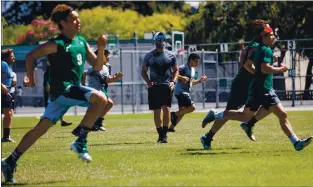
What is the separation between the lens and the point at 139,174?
11.3 m

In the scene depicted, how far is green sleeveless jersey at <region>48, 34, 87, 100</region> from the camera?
11.5 metres

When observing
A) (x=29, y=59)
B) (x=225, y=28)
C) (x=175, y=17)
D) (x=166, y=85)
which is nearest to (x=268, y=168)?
(x=29, y=59)

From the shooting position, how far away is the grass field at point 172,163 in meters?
10.6

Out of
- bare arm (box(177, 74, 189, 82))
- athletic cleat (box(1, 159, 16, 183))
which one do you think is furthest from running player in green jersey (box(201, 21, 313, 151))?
bare arm (box(177, 74, 189, 82))

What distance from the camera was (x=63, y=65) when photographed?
37.8 feet

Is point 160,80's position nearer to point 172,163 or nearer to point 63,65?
point 172,163

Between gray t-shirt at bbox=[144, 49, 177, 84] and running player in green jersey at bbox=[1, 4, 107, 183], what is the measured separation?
6334 mm

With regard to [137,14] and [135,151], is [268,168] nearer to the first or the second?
[135,151]

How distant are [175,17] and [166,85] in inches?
2169

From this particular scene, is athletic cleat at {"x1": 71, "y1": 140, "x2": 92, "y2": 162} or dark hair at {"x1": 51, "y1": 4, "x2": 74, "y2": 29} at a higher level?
dark hair at {"x1": 51, "y1": 4, "x2": 74, "y2": 29}

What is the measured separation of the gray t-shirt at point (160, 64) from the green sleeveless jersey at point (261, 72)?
383 cm

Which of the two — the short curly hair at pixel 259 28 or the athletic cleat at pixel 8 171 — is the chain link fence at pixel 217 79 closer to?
the short curly hair at pixel 259 28

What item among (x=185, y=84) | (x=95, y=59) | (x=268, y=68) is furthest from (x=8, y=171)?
(x=185, y=84)

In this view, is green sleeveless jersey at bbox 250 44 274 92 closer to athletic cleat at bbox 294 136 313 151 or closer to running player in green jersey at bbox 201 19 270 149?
running player in green jersey at bbox 201 19 270 149
